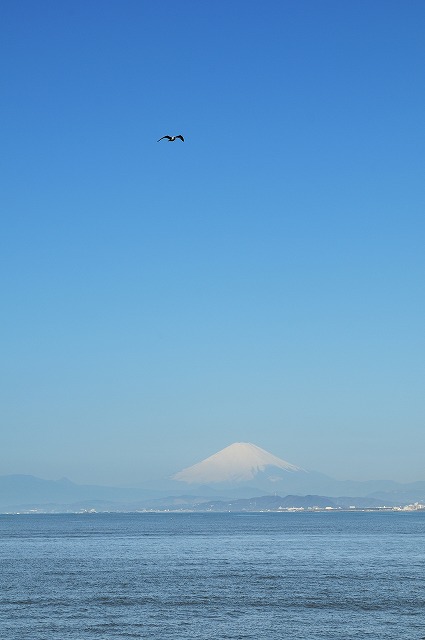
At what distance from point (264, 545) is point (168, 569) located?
4981 cm

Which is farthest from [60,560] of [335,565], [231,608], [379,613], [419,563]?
[379,613]

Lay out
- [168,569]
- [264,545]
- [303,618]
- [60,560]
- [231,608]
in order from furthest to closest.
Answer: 1. [264,545]
2. [60,560]
3. [168,569]
4. [231,608]
5. [303,618]

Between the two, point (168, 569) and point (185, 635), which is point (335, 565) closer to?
point (168, 569)

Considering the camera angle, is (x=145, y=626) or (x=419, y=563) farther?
(x=419, y=563)

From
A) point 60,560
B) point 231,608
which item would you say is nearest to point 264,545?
point 60,560

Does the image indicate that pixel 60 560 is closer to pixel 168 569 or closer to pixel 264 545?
pixel 168 569

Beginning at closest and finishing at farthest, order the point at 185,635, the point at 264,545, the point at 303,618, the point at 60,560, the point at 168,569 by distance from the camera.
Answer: the point at 185,635 → the point at 303,618 → the point at 168,569 → the point at 60,560 → the point at 264,545

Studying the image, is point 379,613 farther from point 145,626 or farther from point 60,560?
point 60,560

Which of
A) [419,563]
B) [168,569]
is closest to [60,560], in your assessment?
[168,569]

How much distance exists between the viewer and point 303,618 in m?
58.8

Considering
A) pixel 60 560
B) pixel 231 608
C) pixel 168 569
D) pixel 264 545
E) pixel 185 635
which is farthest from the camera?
pixel 264 545

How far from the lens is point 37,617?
193ft

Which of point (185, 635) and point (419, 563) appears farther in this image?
point (419, 563)

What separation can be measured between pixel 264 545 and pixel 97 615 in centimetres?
8487
